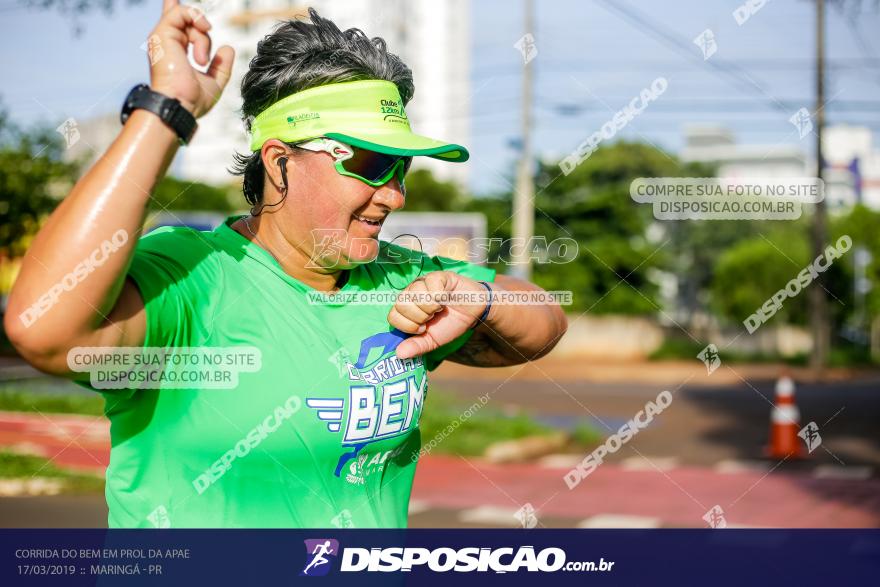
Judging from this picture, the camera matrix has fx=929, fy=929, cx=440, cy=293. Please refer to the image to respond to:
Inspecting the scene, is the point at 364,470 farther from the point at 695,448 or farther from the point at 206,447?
the point at 695,448

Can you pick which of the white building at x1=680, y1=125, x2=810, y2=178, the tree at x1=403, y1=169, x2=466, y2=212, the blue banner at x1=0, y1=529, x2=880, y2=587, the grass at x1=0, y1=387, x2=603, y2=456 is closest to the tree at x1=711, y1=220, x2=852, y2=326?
the tree at x1=403, y1=169, x2=466, y2=212

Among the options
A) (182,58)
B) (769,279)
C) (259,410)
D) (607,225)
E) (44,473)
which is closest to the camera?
(182,58)

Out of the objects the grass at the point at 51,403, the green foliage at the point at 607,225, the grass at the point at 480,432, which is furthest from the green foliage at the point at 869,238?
the grass at the point at 51,403

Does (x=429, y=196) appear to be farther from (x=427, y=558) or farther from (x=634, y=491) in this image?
(x=427, y=558)

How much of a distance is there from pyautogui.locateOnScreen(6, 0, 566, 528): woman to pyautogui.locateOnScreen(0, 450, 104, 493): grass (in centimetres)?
582

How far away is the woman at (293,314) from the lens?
1554mm

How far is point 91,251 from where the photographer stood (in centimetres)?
126

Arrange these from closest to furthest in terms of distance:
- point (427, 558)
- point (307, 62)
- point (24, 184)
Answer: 1. point (307, 62)
2. point (427, 558)
3. point (24, 184)

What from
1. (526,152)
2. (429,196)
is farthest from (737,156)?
(526,152)

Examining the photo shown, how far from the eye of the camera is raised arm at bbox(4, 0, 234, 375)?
1.25 m

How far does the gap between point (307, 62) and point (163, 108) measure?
1.59ft

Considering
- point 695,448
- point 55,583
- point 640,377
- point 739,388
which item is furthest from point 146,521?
point 640,377

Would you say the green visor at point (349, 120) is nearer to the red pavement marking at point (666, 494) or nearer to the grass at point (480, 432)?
the red pavement marking at point (666, 494)

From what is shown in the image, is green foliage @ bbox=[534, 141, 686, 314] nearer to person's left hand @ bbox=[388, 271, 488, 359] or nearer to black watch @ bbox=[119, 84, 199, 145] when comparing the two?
person's left hand @ bbox=[388, 271, 488, 359]
